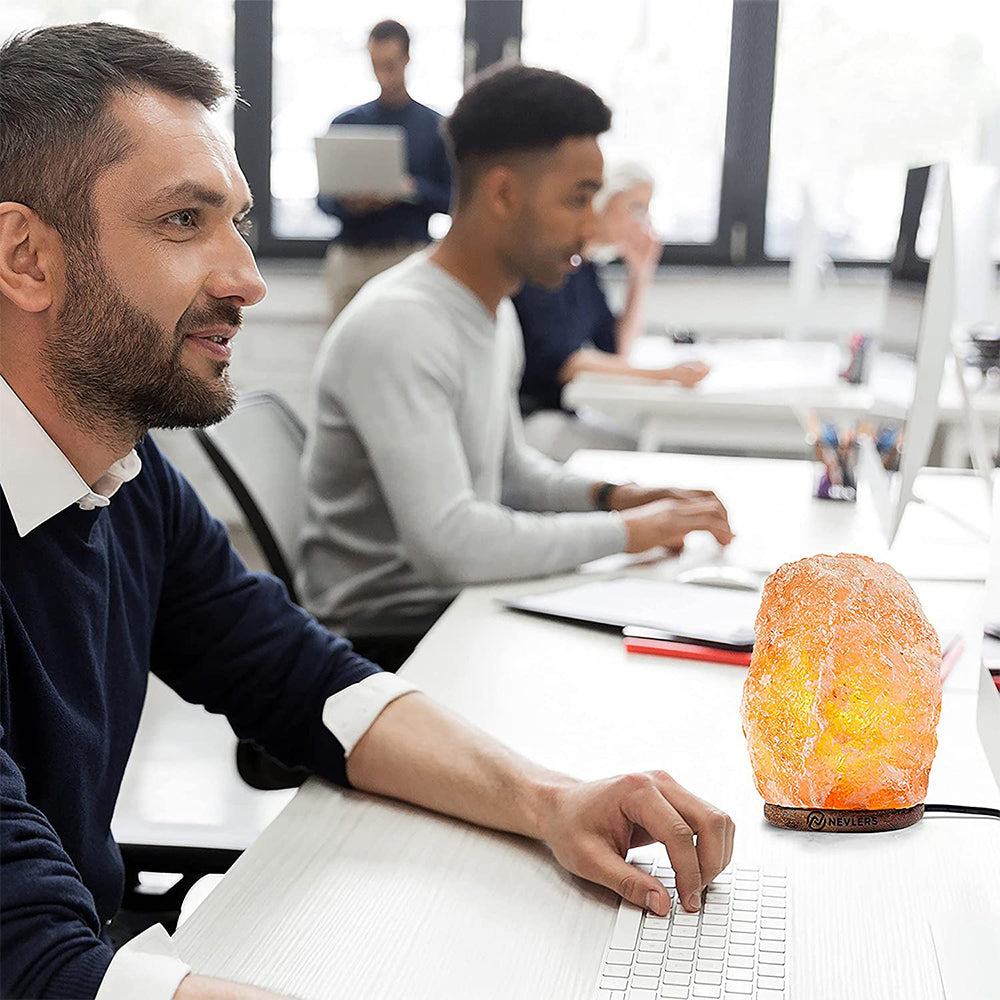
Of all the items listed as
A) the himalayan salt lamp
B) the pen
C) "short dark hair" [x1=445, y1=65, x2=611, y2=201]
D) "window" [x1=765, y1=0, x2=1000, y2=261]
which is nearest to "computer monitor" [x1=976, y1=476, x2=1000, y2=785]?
the himalayan salt lamp

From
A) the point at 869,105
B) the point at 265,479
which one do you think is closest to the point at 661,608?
the point at 265,479

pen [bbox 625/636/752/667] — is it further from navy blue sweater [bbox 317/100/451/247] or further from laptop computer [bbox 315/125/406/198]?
navy blue sweater [bbox 317/100/451/247]

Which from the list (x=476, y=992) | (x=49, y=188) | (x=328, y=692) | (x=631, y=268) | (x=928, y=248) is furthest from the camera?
(x=631, y=268)

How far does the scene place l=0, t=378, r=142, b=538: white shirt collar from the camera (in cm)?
94

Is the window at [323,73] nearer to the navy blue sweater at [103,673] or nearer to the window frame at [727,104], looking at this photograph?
the window frame at [727,104]

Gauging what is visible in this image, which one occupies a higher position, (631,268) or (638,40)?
(638,40)

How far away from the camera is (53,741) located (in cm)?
97

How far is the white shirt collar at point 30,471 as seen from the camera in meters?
0.94

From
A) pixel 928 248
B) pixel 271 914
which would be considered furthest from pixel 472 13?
pixel 271 914

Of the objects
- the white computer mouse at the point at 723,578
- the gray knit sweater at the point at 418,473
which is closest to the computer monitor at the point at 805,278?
the gray knit sweater at the point at 418,473

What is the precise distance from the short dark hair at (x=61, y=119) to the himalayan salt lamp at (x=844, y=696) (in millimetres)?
574

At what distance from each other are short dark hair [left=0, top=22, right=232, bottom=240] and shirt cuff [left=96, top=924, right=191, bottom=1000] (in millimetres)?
508

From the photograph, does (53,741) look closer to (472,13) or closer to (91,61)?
(91,61)

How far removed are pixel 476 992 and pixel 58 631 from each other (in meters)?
0.44
